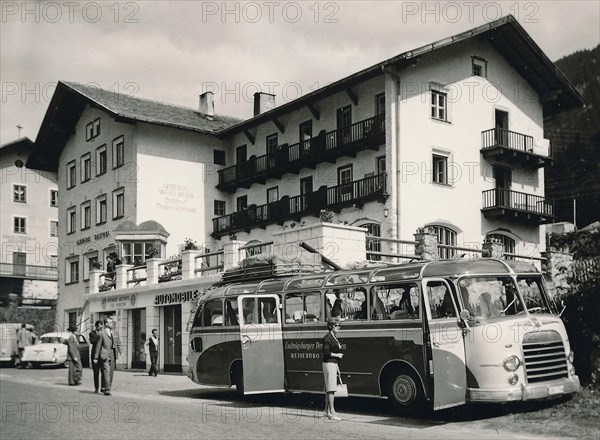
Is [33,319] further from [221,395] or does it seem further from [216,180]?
[221,395]

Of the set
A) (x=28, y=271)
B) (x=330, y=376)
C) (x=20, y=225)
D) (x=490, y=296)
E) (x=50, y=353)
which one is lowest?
(x=50, y=353)

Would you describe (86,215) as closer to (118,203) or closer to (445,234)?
(118,203)

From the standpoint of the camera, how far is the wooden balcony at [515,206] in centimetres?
3475

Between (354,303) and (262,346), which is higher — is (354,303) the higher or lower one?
Result: the higher one

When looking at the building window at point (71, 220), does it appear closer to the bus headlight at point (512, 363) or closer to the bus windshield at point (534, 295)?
the bus windshield at point (534, 295)

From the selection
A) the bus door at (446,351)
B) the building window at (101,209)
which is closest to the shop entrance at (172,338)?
the building window at (101,209)

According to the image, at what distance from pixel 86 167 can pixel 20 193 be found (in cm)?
2157

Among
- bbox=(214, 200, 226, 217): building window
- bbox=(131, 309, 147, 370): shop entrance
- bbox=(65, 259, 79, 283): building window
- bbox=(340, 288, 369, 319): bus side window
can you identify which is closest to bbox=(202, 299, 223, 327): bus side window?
bbox=(340, 288, 369, 319): bus side window

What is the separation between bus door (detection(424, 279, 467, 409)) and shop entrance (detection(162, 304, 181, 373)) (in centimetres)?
1732

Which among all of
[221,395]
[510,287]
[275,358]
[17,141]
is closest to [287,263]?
[275,358]

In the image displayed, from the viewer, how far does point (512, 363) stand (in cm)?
1262

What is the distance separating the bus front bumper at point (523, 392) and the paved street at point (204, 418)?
1.33 feet

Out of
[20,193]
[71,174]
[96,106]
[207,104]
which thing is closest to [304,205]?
[96,106]

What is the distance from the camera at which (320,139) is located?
36656 mm
